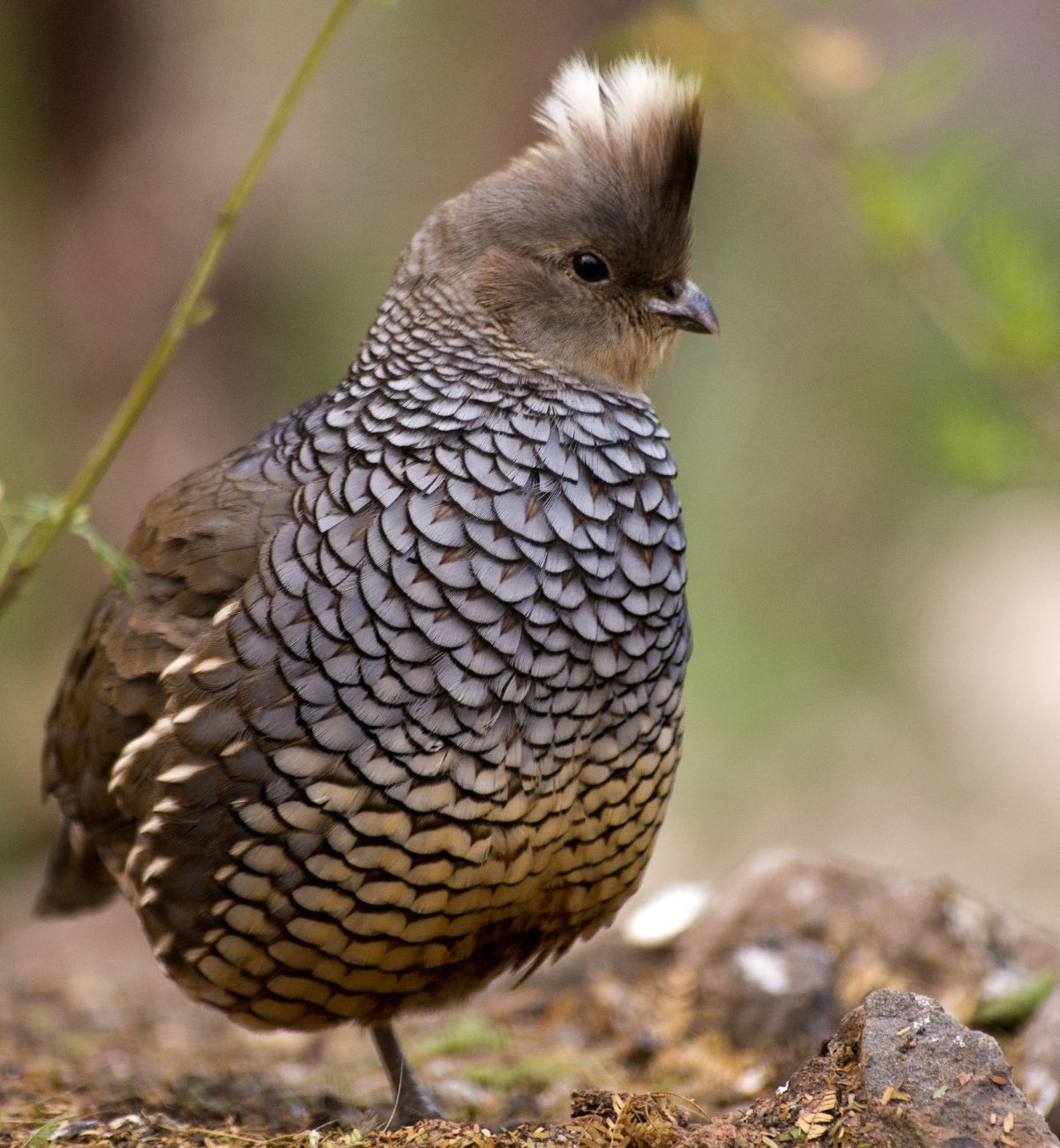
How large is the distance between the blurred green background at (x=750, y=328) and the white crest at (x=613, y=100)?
2.32ft

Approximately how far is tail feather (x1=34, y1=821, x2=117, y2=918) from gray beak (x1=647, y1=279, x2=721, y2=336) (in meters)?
2.24

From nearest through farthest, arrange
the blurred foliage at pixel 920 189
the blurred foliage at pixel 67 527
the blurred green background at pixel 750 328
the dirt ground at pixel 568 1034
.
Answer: the blurred foliage at pixel 67 527 < the dirt ground at pixel 568 1034 < the blurred foliage at pixel 920 189 < the blurred green background at pixel 750 328

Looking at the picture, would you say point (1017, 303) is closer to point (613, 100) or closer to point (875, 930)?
point (613, 100)

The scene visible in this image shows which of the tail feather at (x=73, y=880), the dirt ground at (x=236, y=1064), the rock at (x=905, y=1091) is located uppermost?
the tail feather at (x=73, y=880)

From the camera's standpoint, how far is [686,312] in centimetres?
375

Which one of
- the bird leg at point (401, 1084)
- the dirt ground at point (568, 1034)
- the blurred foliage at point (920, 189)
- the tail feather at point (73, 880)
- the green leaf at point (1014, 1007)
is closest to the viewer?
the dirt ground at point (568, 1034)

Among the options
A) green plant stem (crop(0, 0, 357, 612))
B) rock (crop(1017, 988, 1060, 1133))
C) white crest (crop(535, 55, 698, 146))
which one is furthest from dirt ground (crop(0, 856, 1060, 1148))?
white crest (crop(535, 55, 698, 146))

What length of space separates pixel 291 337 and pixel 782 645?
4.65 metres

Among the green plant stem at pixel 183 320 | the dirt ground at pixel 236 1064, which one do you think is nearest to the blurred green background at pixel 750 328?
the green plant stem at pixel 183 320

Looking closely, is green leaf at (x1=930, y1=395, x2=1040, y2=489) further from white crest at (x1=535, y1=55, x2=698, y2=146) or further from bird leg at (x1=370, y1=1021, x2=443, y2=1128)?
bird leg at (x1=370, y1=1021, x2=443, y2=1128)

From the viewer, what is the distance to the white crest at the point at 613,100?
3.60 m

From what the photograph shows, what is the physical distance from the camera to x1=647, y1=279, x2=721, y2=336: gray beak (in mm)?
3748

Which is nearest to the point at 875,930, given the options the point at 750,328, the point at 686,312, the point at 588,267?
the point at 686,312

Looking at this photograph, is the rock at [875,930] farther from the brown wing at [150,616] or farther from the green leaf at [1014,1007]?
the brown wing at [150,616]
